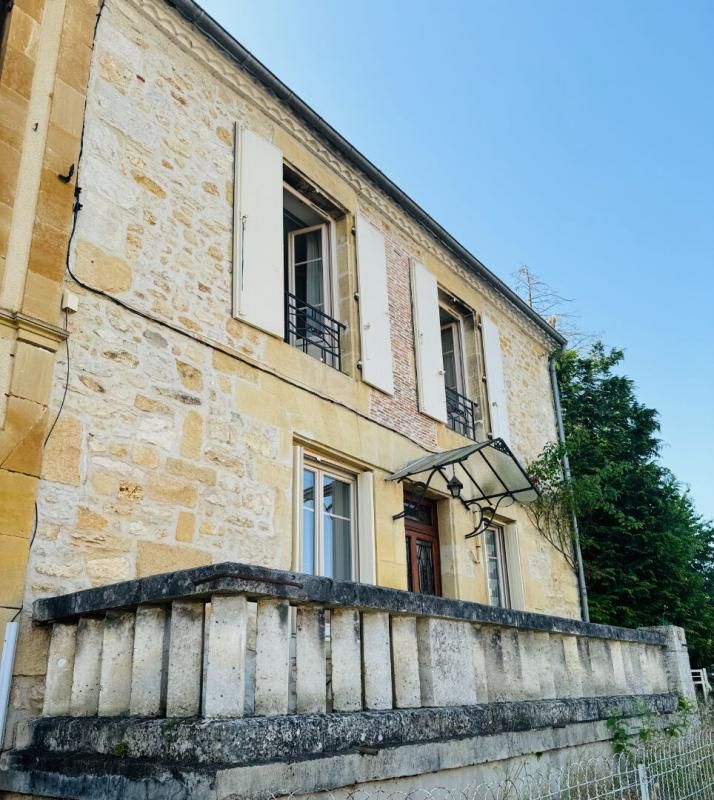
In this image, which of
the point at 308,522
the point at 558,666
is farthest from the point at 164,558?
the point at 558,666

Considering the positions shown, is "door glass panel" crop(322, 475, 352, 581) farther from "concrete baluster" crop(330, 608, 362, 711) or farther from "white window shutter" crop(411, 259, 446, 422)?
"concrete baluster" crop(330, 608, 362, 711)

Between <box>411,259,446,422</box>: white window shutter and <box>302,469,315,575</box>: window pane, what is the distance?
72.8 inches

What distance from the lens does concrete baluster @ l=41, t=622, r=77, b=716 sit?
339 centimetres

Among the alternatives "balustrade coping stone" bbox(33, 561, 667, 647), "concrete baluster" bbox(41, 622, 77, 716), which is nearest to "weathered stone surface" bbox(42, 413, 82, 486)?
"balustrade coping stone" bbox(33, 561, 667, 647)

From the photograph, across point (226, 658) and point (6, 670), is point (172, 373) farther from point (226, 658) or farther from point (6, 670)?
point (226, 658)

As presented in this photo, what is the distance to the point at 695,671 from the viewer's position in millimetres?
12859

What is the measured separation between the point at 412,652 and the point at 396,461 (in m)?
3.68

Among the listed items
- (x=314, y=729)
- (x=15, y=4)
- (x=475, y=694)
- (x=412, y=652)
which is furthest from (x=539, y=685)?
(x=15, y=4)

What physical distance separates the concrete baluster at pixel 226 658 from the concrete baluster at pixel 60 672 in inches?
43.9

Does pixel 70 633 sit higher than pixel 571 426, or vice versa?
pixel 571 426

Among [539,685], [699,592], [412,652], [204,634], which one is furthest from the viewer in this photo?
[699,592]

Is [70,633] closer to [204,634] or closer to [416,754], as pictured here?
[204,634]

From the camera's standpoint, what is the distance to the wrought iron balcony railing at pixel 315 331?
279 inches

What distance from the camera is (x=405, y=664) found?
3.40 m
